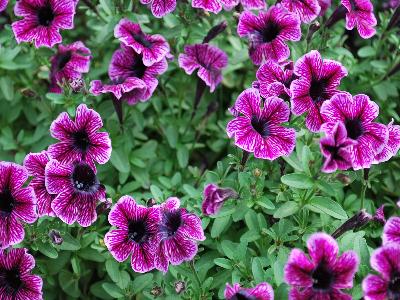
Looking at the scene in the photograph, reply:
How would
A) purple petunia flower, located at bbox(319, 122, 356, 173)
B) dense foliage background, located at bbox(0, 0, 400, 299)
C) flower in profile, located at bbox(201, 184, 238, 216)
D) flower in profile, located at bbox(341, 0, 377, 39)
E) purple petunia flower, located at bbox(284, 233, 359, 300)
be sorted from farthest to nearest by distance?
flower in profile, located at bbox(341, 0, 377, 39) < dense foliage background, located at bbox(0, 0, 400, 299) < flower in profile, located at bbox(201, 184, 238, 216) < purple petunia flower, located at bbox(319, 122, 356, 173) < purple petunia flower, located at bbox(284, 233, 359, 300)

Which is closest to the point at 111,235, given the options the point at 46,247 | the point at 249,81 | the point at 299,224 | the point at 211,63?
the point at 46,247

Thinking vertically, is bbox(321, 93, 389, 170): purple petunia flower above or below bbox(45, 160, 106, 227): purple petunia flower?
above

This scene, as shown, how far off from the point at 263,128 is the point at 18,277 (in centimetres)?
124

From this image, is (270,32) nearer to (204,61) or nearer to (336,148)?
(204,61)

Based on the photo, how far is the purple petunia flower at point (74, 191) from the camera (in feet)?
8.00

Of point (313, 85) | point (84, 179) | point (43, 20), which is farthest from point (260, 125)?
point (43, 20)

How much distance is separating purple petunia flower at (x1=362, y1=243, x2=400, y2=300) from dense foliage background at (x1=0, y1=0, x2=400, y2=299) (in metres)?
0.20

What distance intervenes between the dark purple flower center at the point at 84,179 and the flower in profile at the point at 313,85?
0.92 meters

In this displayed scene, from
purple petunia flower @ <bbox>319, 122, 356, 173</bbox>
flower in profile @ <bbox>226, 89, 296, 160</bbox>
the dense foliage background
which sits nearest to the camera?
purple petunia flower @ <bbox>319, 122, 356, 173</bbox>

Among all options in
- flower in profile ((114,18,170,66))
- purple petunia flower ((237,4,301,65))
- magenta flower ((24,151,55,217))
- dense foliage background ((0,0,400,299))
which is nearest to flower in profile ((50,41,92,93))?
dense foliage background ((0,0,400,299))

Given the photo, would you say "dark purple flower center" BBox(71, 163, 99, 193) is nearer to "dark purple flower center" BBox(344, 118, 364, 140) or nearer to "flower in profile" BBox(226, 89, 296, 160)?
"flower in profile" BBox(226, 89, 296, 160)

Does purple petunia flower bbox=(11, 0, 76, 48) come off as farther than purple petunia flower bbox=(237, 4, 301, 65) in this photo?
Yes

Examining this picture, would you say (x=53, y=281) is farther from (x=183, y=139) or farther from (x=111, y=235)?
(x=183, y=139)

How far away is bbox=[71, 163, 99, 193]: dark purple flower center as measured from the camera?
2498 millimetres
